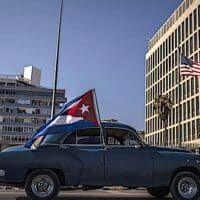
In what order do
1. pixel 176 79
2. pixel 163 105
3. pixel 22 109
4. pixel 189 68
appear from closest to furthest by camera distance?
pixel 189 68
pixel 163 105
pixel 176 79
pixel 22 109

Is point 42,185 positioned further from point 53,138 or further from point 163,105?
point 163,105

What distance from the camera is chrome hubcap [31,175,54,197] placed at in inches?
383

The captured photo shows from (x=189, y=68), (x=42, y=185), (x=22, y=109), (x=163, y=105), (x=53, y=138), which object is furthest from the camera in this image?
(x=22, y=109)

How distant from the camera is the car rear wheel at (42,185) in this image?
9.70 m

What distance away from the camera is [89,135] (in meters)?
10.2

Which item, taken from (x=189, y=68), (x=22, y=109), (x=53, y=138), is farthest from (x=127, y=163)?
(x=22, y=109)

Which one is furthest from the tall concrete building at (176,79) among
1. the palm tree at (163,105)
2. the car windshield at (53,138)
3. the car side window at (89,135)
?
the car windshield at (53,138)

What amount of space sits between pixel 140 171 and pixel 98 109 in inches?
69.2

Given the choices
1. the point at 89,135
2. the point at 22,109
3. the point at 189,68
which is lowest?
the point at 89,135

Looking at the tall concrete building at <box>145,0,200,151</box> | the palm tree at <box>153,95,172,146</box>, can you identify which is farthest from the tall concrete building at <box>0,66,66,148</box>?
the palm tree at <box>153,95,172,146</box>

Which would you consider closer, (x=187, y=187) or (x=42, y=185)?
(x=42, y=185)

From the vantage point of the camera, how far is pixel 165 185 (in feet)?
33.3

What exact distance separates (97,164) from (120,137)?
88cm

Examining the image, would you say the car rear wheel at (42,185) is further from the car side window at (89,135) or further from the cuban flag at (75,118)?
the car side window at (89,135)
